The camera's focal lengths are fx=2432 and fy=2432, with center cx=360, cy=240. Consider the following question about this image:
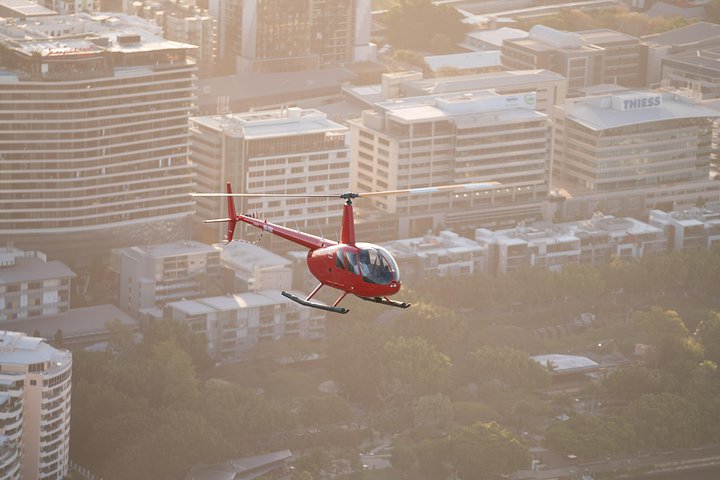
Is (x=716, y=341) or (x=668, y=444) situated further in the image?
(x=716, y=341)

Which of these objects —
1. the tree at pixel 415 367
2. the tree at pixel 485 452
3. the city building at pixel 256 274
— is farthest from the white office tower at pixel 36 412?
the city building at pixel 256 274

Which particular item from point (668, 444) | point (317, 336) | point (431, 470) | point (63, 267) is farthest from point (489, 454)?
point (63, 267)

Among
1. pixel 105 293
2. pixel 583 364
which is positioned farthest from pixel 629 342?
pixel 105 293

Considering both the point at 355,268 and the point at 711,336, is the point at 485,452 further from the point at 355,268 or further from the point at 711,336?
the point at 355,268

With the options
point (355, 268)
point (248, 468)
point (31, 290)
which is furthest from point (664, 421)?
point (355, 268)

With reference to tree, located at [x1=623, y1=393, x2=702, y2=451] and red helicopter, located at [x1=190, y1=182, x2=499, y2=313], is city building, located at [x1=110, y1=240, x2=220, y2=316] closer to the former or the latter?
tree, located at [x1=623, y1=393, x2=702, y2=451]

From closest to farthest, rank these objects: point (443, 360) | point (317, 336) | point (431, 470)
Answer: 1. point (431, 470)
2. point (443, 360)
3. point (317, 336)

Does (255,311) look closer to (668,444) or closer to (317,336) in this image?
(317,336)

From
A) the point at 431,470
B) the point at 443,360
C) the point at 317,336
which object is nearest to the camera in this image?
the point at 431,470
